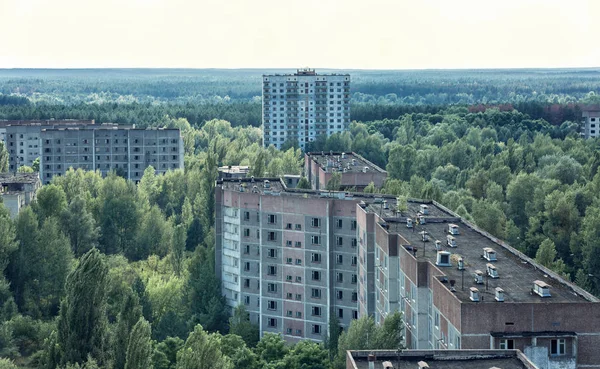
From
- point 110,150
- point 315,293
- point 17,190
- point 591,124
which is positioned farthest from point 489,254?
point 591,124

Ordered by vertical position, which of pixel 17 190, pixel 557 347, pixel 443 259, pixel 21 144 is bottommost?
pixel 17 190

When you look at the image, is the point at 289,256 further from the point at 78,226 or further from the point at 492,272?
the point at 492,272

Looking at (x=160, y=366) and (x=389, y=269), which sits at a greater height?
(x=389, y=269)

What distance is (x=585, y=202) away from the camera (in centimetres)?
6166

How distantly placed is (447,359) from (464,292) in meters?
4.67

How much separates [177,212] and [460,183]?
59.4 feet

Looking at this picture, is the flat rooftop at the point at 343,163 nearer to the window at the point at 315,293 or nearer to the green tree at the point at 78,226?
the green tree at the point at 78,226

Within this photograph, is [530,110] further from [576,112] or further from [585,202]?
[585,202]

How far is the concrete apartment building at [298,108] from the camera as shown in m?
117

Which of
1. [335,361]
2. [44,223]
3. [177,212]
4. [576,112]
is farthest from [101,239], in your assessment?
[576,112]

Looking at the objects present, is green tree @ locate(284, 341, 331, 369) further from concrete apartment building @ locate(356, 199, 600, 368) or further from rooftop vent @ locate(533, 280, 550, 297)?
rooftop vent @ locate(533, 280, 550, 297)

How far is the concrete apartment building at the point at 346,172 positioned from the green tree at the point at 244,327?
37.4 ft

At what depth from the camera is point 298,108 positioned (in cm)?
11800

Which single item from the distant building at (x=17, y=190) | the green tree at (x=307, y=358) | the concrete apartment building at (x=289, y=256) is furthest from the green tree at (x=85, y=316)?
the distant building at (x=17, y=190)
